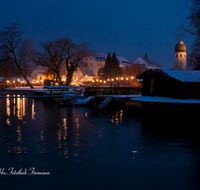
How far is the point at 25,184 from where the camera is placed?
765 centimetres

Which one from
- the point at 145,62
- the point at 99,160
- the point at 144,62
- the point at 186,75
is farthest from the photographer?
the point at 145,62

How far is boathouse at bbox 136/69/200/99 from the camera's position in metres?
26.1

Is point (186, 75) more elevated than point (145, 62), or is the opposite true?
point (145, 62)

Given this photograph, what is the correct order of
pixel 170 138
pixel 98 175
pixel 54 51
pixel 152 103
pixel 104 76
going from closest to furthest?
pixel 98 175 → pixel 170 138 → pixel 152 103 → pixel 54 51 → pixel 104 76

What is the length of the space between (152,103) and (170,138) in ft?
37.9

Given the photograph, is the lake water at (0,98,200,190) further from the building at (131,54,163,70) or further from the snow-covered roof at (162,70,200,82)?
the building at (131,54,163,70)

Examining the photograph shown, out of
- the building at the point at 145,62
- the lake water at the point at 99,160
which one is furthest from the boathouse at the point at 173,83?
the building at the point at 145,62

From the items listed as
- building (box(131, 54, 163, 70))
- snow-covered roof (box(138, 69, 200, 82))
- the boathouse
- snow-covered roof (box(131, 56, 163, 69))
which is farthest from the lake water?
snow-covered roof (box(131, 56, 163, 69))

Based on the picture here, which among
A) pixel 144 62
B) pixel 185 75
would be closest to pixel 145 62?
pixel 144 62

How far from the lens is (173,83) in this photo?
27344mm

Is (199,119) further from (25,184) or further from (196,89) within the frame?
(25,184)

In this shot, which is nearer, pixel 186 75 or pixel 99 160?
pixel 99 160

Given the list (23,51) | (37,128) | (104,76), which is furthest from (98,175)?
(104,76)

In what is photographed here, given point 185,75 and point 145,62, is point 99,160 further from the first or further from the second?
point 145,62
